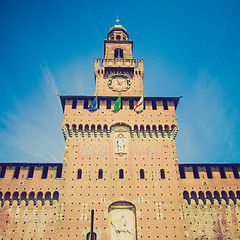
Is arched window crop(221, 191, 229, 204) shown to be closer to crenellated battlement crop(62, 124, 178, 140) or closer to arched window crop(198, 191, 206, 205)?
arched window crop(198, 191, 206, 205)

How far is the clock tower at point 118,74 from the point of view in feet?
91.7

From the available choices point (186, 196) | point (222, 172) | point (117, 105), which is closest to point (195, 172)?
point (186, 196)

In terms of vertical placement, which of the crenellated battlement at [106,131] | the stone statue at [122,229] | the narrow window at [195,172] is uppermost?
the crenellated battlement at [106,131]

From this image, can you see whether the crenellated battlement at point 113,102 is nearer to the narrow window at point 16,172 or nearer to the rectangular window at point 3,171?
the narrow window at point 16,172

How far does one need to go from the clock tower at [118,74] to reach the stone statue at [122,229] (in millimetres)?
13944

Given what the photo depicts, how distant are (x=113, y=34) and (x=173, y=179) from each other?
22871 millimetres

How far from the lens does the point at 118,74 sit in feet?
95.7

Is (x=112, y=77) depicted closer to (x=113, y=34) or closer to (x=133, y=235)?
(x=113, y=34)

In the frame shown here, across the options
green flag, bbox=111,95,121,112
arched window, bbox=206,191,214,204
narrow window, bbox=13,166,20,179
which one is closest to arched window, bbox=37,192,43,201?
narrow window, bbox=13,166,20,179

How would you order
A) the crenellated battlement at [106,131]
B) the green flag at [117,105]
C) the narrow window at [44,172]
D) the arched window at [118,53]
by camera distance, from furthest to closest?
the arched window at [118,53]
the green flag at [117,105]
the crenellated battlement at [106,131]
the narrow window at [44,172]

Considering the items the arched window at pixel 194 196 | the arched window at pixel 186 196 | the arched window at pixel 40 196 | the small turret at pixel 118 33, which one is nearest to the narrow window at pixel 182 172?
the arched window at pixel 186 196

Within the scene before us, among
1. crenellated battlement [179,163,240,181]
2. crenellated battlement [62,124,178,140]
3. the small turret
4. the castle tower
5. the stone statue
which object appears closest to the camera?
the stone statue

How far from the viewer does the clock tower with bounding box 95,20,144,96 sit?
91.7 ft

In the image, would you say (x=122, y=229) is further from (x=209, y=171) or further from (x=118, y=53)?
(x=118, y=53)
